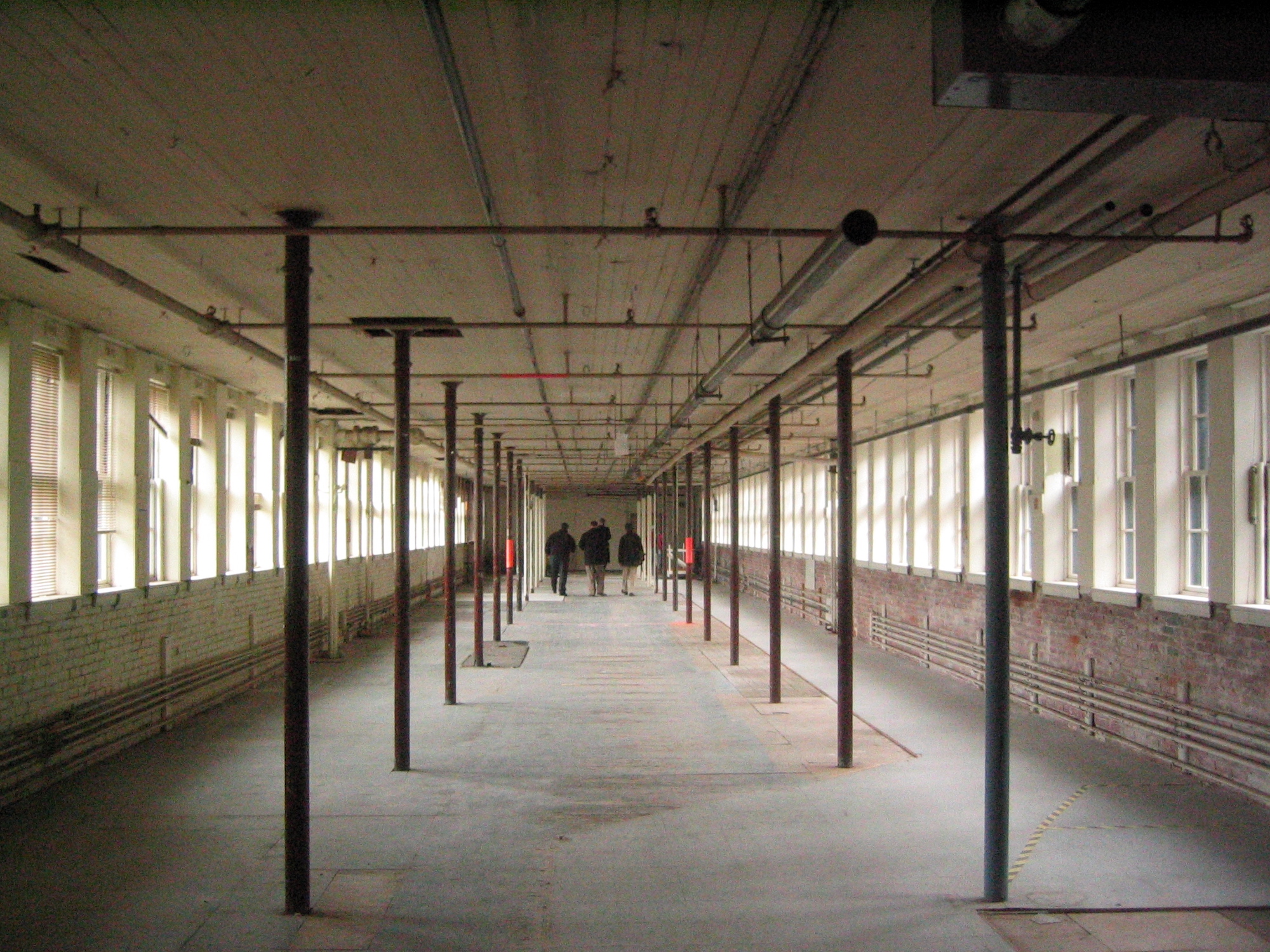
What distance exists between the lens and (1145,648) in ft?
23.0

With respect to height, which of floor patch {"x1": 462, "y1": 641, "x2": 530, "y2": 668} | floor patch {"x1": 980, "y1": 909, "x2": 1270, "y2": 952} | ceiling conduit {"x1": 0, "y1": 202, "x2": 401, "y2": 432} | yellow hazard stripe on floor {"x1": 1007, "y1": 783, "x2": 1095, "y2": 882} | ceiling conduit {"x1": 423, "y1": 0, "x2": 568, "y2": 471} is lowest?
floor patch {"x1": 462, "y1": 641, "x2": 530, "y2": 668}

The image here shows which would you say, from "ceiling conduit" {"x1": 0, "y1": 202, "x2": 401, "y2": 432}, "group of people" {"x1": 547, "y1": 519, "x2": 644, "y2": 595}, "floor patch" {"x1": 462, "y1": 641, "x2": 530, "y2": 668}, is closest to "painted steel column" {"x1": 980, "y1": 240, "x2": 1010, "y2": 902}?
"ceiling conduit" {"x1": 0, "y1": 202, "x2": 401, "y2": 432}

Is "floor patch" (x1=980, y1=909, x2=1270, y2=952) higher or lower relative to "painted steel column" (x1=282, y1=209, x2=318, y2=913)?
lower

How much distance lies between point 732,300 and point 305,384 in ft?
9.91

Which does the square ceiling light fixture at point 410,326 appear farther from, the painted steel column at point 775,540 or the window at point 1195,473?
the window at point 1195,473

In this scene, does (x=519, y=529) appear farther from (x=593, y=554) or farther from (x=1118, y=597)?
(x=1118, y=597)

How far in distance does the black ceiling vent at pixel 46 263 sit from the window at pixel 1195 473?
7608 mm

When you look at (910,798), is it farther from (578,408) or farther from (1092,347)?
(578,408)

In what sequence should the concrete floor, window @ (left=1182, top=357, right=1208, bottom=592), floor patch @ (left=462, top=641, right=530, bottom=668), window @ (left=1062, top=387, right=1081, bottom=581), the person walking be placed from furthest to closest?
the person walking, floor patch @ (left=462, top=641, right=530, bottom=668), window @ (left=1062, top=387, right=1081, bottom=581), window @ (left=1182, top=357, right=1208, bottom=592), the concrete floor

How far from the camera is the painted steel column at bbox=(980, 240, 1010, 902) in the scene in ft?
13.8

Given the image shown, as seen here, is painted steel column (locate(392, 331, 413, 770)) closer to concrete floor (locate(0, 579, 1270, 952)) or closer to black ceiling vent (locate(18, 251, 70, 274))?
concrete floor (locate(0, 579, 1270, 952))

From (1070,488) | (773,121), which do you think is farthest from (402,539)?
(1070,488)

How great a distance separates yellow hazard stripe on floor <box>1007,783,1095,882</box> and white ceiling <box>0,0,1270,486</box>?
10.6ft

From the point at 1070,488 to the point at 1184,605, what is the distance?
2.29m
